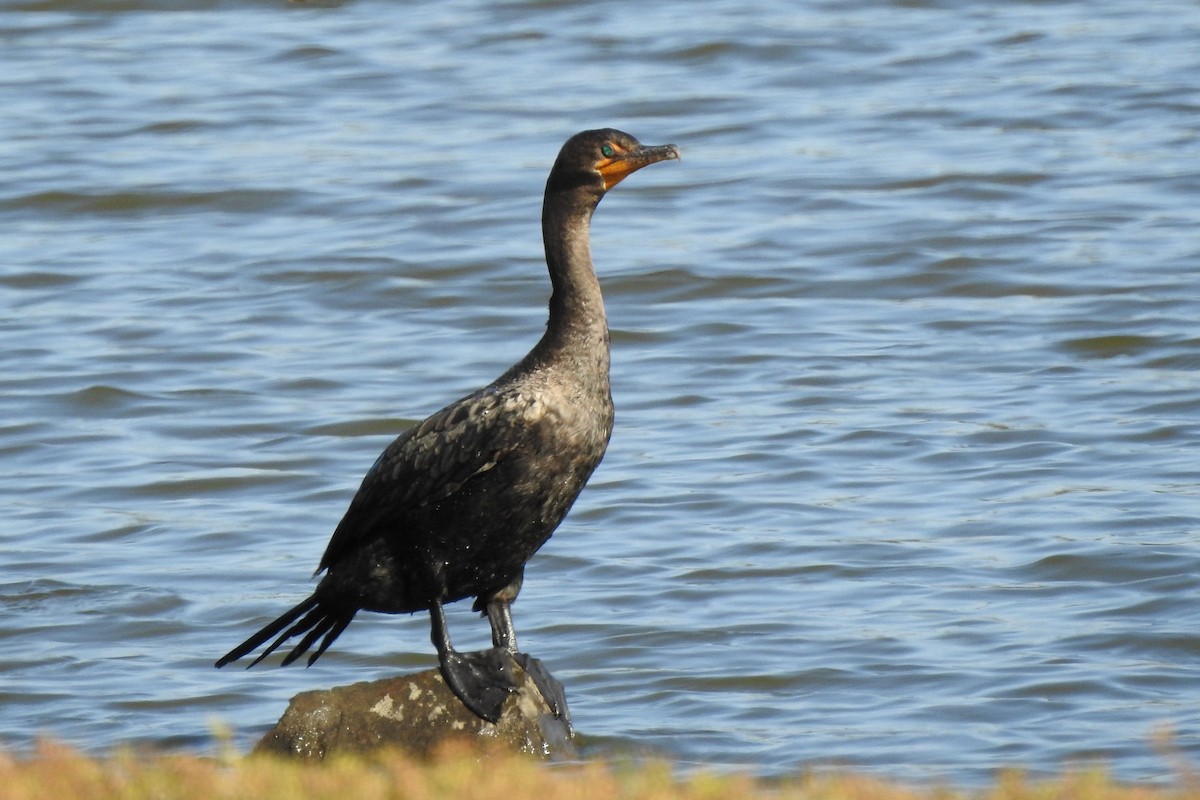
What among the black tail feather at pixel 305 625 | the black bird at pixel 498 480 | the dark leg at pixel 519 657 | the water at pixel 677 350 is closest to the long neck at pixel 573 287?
the black bird at pixel 498 480

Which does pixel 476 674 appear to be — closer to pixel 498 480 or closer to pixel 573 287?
pixel 498 480

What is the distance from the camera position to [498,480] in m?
5.96

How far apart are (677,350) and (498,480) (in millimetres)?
5277

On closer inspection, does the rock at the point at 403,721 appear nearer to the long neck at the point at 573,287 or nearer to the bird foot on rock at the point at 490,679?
the bird foot on rock at the point at 490,679

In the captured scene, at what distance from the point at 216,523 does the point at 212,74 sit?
337 inches

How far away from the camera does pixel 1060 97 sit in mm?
15078

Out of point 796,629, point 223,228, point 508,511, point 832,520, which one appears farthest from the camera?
point 223,228

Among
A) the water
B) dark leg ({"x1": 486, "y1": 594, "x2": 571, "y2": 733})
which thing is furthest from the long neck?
the water

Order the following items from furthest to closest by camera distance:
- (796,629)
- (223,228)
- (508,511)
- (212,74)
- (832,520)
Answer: (212,74)
(223,228)
(832,520)
(796,629)
(508,511)

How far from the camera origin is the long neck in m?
6.08

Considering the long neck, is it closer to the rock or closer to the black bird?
the black bird

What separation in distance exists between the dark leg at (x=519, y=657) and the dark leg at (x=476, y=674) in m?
0.08

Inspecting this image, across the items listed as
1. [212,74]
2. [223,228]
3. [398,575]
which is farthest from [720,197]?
[398,575]

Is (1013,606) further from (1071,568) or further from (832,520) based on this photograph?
(832,520)
